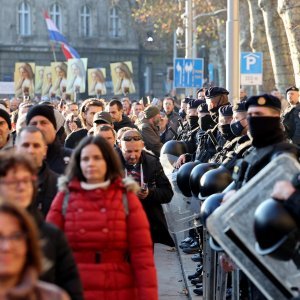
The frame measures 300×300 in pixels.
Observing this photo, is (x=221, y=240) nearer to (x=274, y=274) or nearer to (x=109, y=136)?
(x=274, y=274)

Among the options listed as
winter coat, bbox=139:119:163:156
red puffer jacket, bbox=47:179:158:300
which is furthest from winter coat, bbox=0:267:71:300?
winter coat, bbox=139:119:163:156

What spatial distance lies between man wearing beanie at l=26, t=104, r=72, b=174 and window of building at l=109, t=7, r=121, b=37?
68.5m

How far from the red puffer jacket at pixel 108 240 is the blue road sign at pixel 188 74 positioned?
26.2 meters

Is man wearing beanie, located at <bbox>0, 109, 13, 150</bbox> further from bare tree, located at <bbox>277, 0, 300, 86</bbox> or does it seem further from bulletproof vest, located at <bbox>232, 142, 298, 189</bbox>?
bare tree, located at <bbox>277, 0, 300, 86</bbox>

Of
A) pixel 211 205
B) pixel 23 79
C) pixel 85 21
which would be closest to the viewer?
pixel 211 205

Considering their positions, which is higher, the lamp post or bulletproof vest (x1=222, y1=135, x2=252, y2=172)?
the lamp post

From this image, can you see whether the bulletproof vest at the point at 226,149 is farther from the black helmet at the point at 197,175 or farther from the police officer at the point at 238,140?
the black helmet at the point at 197,175

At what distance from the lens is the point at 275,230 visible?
243 inches

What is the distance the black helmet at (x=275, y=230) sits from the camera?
243 inches

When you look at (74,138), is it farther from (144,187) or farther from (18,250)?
(18,250)

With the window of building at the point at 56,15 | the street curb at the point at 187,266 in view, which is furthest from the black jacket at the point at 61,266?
the window of building at the point at 56,15

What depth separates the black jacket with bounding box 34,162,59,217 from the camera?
24.1ft

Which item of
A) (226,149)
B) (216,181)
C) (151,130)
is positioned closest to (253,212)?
(216,181)

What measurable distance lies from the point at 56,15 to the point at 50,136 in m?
68.3
